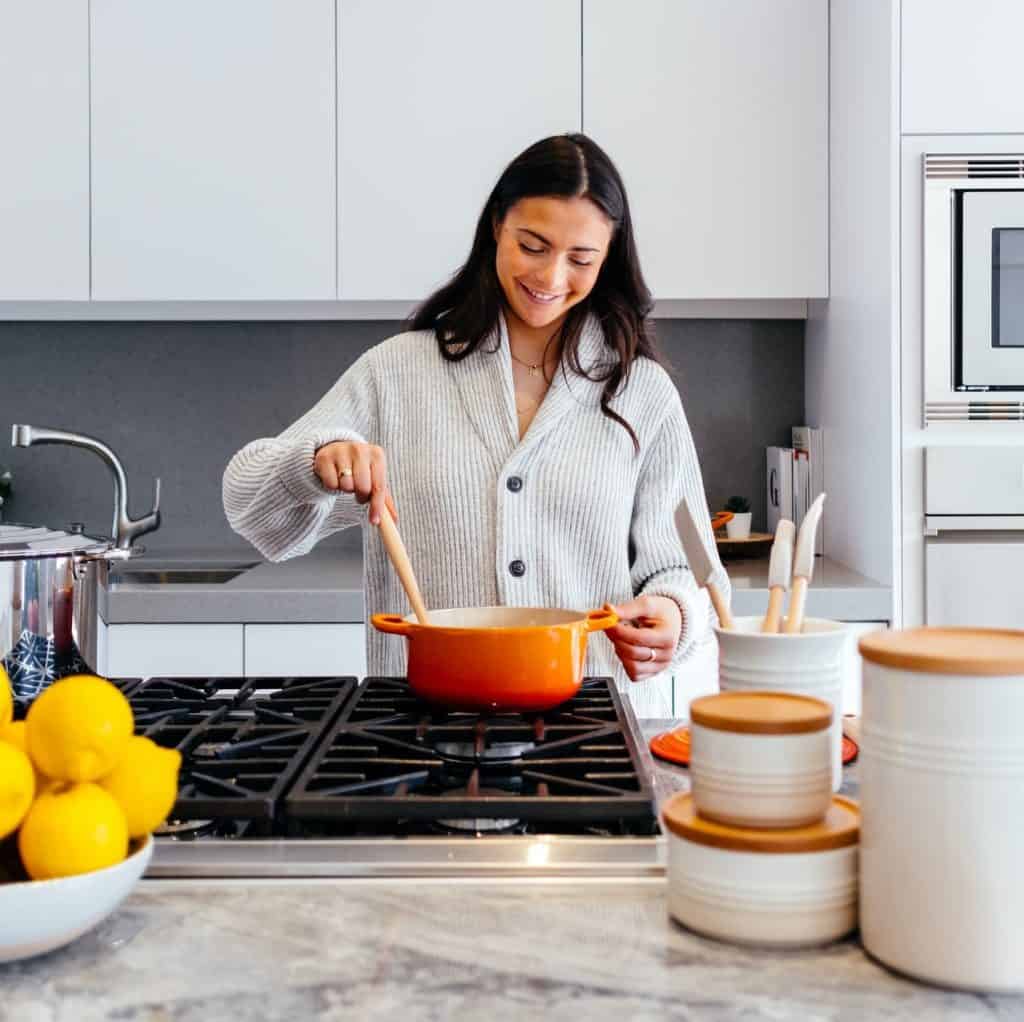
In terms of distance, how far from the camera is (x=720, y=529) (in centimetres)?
277

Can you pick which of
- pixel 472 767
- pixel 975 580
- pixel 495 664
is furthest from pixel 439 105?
pixel 472 767

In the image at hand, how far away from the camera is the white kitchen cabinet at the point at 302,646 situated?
7.53ft

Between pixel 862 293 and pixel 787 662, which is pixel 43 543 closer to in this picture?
pixel 787 662

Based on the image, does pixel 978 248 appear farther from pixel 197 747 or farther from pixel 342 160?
pixel 197 747

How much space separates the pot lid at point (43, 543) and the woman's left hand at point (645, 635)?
1.88ft

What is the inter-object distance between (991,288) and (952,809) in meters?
1.79

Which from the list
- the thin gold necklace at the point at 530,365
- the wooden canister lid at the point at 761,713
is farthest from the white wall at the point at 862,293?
the wooden canister lid at the point at 761,713

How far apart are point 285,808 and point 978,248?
178cm

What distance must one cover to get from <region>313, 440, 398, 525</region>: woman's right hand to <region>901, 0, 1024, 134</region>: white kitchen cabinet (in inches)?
54.2

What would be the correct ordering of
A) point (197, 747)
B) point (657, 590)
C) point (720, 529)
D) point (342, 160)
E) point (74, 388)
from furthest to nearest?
point (74, 388) → point (720, 529) → point (342, 160) → point (657, 590) → point (197, 747)

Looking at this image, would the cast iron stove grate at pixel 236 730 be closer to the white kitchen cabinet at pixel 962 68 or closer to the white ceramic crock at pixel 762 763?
the white ceramic crock at pixel 762 763

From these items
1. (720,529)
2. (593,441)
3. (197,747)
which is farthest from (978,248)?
(197,747)

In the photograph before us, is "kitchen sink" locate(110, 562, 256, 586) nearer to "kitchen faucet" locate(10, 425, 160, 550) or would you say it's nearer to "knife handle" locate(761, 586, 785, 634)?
"kitchen faucet" locate(10, 425, 160, 550)

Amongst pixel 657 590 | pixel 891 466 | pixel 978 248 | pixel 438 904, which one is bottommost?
pixel 438 904
